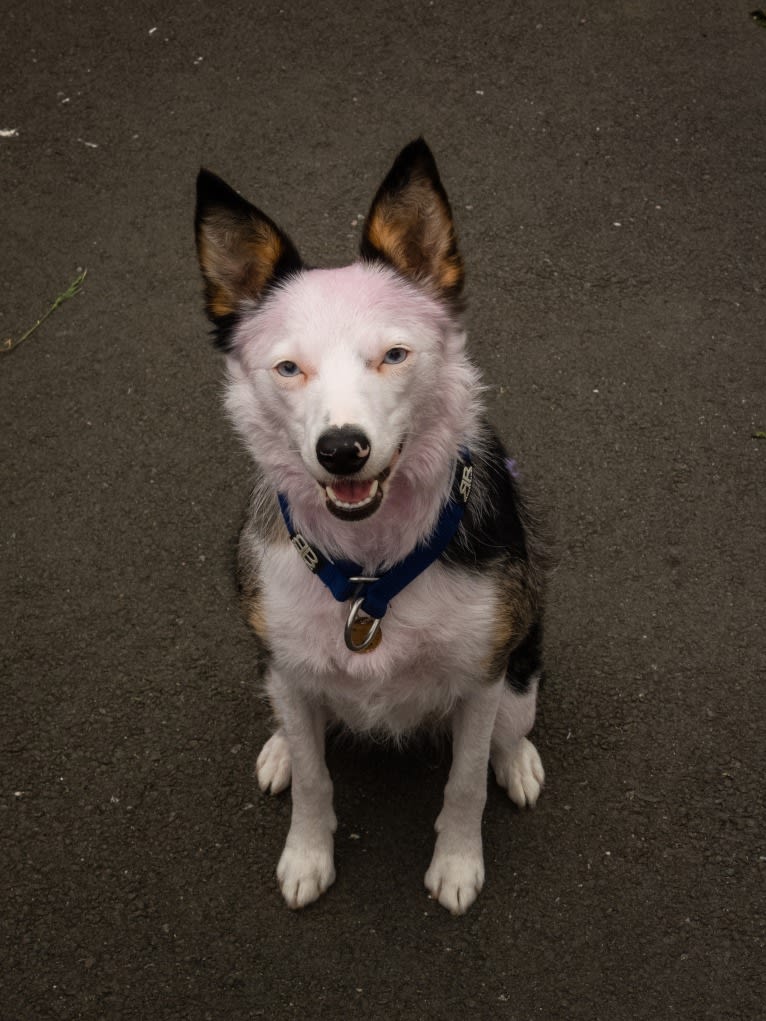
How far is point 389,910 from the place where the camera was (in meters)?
3.25

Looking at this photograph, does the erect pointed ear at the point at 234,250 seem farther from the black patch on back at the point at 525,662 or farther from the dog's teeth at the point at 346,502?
the black patch on back at the point at 525,662

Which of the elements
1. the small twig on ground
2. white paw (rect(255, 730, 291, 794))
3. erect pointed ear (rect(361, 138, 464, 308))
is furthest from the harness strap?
the small twig on ground

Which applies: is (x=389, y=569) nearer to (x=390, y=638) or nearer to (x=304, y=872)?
(x=390, y=638)

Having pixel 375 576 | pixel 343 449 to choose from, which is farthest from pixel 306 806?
pixel 343 449

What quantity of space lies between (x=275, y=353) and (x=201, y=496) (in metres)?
1.99

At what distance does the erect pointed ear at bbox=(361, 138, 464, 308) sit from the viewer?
2.53 metres

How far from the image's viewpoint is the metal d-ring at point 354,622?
2752 mm

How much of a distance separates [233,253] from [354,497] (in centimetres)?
73

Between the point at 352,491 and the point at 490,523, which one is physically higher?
the point at 352,491

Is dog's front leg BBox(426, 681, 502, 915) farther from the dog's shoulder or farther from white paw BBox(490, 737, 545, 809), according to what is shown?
the dog's shoulder

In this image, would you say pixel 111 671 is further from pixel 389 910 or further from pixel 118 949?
pixel 389 910

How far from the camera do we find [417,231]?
2664 millimetres

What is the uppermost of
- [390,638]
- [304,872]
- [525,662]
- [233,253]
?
[233,253]

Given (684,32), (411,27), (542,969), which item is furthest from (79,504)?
(684,32)
